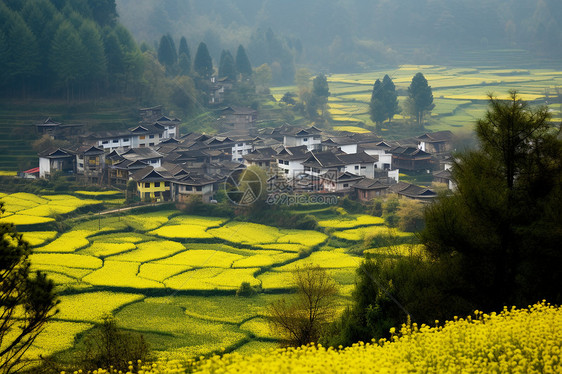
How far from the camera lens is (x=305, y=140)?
27.6 meters

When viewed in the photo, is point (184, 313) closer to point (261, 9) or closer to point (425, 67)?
point (425, 67)

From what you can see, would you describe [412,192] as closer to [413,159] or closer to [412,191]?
[412,191]

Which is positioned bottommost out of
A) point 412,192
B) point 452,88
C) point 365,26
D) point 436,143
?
point 412,192

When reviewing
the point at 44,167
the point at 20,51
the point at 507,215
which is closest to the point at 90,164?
the point at 44,167

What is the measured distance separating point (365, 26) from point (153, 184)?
172 feet

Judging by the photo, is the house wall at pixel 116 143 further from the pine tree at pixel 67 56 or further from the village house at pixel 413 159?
the village house at pixel 413 159

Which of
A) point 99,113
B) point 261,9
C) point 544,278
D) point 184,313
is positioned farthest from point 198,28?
point 544,278

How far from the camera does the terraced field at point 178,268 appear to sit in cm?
1102

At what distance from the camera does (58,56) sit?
2855 centimetres

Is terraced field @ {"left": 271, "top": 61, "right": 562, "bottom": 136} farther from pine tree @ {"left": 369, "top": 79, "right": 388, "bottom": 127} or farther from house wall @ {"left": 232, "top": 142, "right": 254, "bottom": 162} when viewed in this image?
house wall @ {"left": 232, "top": 142, "right": 254, "bottom": 162}

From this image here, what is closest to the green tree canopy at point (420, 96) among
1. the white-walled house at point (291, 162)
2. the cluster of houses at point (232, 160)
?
the cluster of houses at point (232, 160)

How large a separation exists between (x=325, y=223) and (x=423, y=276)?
10617 millimetres

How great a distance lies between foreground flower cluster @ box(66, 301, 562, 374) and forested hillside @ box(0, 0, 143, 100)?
84.8 feet

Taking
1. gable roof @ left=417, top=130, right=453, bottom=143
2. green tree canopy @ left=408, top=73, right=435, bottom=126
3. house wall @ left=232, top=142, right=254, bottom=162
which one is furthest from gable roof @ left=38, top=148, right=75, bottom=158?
green tree canopy @ left=408, top=73, right=435, bottom=126
